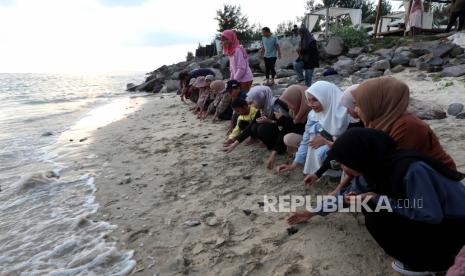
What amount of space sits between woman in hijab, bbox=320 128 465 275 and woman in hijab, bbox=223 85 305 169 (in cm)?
188

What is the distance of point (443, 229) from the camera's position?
6.02 feet

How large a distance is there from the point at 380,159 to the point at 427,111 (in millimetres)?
3252

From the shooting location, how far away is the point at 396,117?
230cm

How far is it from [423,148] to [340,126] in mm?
949

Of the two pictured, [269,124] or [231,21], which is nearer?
[269,124]

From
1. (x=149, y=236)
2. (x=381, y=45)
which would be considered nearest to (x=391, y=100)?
(x=149, y=236)

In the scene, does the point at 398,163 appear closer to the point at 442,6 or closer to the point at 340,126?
the point at 340,126

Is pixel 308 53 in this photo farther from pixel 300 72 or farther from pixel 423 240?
pixel 423 240

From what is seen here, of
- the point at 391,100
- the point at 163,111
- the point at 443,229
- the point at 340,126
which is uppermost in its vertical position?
the point at 391,100

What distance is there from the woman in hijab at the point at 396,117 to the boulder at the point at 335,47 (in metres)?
10.6

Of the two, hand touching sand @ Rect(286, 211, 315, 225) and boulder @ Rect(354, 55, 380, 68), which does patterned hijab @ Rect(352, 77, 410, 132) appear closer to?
hand touching sand @ Rect(286, 211, 315, 225)

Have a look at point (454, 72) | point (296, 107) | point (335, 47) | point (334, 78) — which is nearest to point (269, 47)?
point (334, 78)

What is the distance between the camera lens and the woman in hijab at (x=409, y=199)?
1760 mm

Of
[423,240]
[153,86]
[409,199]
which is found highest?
[409,199]
